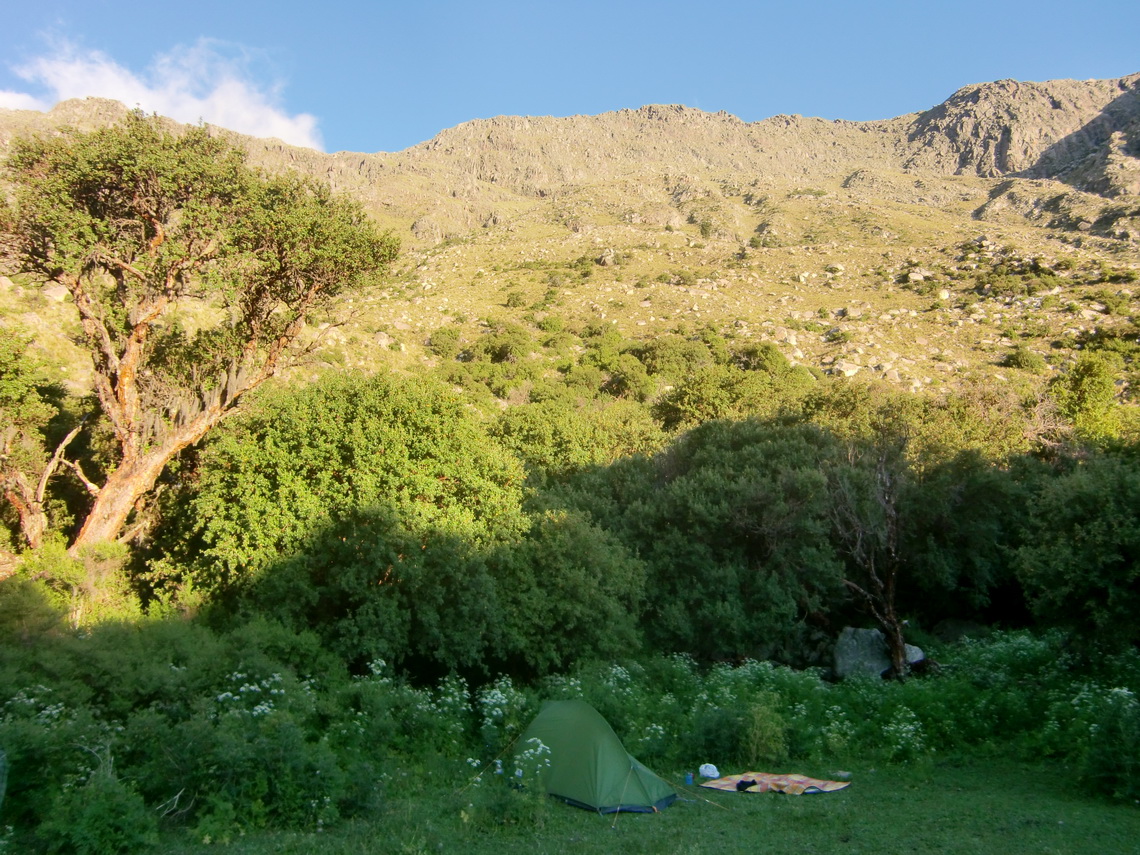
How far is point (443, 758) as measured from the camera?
1246cm

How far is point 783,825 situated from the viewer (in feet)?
31.7

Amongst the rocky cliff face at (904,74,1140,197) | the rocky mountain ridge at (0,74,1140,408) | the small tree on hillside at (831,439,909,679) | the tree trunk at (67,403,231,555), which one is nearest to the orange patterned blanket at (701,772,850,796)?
the small tree on hillside at (831,439,909,679)

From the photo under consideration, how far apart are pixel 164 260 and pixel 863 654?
2144 centimetres

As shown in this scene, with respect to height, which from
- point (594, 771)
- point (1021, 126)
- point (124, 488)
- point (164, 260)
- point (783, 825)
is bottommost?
point (783, 825)

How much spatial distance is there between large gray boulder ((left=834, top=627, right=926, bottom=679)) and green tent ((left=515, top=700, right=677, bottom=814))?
Answer: 1027cm

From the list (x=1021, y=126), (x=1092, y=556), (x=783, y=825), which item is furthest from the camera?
(x=1021, y=126)

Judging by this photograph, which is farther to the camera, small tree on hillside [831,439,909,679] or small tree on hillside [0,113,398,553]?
small tree on hillside [831,439,909,679]

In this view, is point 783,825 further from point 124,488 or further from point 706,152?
point 706,152

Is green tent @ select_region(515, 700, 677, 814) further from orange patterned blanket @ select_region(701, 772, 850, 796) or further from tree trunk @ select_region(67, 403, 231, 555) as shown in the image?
tree trunk @ select_region(67, 403, 231, 555)

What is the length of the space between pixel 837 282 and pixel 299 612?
5784 centimetres

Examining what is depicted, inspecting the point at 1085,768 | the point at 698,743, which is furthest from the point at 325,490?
the point at 1085,768

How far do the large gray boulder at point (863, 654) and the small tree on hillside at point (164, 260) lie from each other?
1741 cm

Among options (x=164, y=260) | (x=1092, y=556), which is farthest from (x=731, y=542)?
(x=164, y=260)

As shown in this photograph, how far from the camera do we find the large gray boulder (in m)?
19.5
